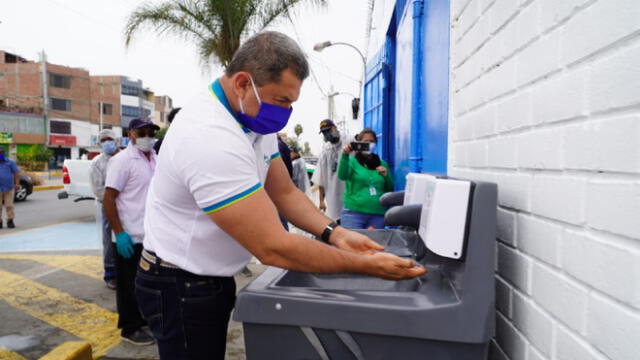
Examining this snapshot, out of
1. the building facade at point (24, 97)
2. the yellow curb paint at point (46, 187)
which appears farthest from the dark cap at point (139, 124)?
the building facade at point (24, 97)

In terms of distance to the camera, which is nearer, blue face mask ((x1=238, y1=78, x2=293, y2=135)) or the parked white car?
blue face mask ((x1=238, y1=78, x2=293, y2=135))

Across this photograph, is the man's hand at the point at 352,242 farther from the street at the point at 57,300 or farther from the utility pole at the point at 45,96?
the utility pole at the point at 45,96

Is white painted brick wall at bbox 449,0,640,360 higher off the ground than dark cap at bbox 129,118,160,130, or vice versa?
dark cap at bbox 129,118,160,130

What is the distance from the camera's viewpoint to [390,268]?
138 centimetres

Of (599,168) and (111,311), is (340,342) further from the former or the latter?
(111,311)

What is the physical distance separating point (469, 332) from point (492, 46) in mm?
1007

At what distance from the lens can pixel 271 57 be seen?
1.56 m

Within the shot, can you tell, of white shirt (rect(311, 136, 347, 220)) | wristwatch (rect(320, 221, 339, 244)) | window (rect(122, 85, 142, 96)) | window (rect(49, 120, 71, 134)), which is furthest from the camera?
window (rect(122, 85, 142, 96))

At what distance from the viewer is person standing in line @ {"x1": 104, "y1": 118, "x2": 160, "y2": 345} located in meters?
3.43

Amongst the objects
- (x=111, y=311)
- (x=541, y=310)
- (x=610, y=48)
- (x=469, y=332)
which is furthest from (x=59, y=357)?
(x=610, y=48)

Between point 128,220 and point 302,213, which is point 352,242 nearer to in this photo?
point 302,213

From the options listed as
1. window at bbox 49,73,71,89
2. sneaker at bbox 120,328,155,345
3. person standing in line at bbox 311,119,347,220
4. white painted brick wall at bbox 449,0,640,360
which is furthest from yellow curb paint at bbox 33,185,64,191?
window at bbox 49,73,71,89

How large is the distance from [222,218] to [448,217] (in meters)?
0.73

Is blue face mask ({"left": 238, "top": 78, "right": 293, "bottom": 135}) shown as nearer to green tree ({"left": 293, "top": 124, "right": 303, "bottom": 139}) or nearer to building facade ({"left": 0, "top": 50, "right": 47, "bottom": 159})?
building facade ({"left": 0, "top": 50, "right": 47, "bottom": 159})
